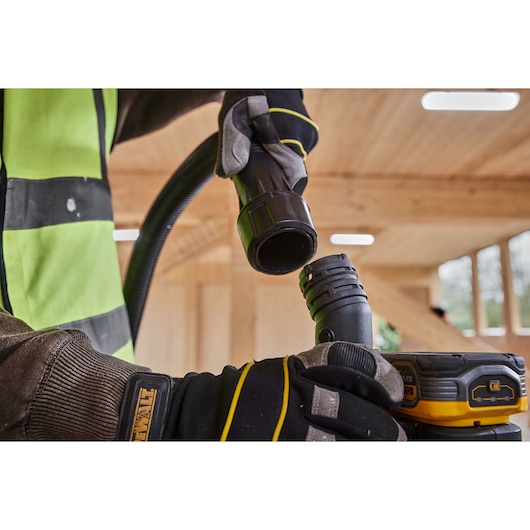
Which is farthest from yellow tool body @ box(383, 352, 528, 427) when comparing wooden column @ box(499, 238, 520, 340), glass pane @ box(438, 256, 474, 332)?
glass pane @ box(438, 256, 474, 332)

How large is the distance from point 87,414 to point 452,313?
4.31 metres

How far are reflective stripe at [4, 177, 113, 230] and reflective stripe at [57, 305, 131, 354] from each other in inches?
5.0

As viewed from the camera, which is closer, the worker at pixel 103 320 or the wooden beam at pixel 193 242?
the worker at pixel 103 320

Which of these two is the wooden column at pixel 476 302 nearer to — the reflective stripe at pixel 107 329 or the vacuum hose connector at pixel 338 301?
the reflective stripe at pixel 107 329

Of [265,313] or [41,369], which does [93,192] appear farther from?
[265,313]

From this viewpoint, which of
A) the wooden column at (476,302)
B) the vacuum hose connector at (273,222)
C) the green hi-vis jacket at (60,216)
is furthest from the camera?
the wooden column at (476,302)

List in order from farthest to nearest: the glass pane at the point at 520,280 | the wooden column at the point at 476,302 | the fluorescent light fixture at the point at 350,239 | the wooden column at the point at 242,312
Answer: the wooden column at the point at 476,302, the glass pane at the point at 520,280, the wooden column at the point at 242,312, the fluorescent light fixture at the point at 350,239

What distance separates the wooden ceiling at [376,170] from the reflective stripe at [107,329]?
1.12m

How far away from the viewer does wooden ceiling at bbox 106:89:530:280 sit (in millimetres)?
1755

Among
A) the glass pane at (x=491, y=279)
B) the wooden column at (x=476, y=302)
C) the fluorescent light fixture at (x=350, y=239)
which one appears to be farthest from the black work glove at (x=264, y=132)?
the wooden column at (x=476, y=302)

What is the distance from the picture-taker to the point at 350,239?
226cm

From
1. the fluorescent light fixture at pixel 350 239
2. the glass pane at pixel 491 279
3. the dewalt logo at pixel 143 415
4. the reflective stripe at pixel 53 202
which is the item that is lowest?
the dewalt logo at pixel 143 415

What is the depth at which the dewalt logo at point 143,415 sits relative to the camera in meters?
0.34

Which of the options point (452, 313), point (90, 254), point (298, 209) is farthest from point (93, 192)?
point (452, 313)
